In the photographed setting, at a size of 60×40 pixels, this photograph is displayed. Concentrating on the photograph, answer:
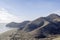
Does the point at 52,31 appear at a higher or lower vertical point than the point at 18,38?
higher

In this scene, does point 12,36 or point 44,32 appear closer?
point 12,36

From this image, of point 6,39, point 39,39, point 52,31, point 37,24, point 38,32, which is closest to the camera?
point 6,39

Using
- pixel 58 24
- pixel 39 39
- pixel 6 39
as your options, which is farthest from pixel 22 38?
pixel 58 24

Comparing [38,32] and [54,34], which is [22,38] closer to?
[38,32]

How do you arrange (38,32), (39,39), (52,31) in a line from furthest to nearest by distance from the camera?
(52,31) < (38,32) < (39,39)

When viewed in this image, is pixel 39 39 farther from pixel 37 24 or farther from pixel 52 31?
pixel 37 24

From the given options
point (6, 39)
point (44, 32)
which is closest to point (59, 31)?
point (44, 32)

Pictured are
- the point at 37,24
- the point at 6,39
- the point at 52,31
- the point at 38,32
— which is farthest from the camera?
the point at 37,24

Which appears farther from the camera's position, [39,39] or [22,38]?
[39,39]

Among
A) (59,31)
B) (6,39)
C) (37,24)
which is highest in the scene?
(37,24)
